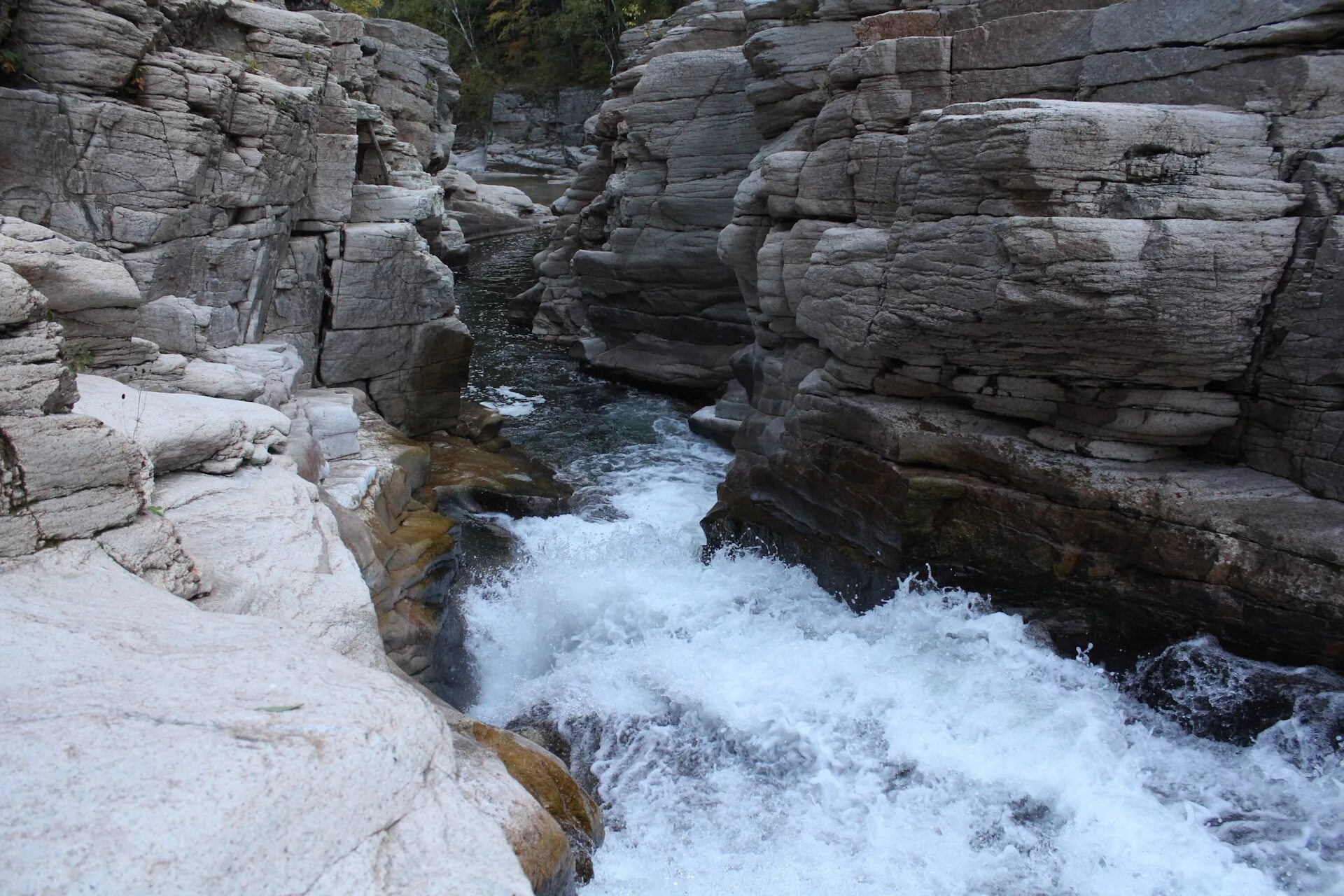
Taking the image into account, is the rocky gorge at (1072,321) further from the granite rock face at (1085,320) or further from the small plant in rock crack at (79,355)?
the small plant in rock crack at (79,355)

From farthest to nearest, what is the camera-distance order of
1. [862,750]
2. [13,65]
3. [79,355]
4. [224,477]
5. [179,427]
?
[13,65] → [862,750] → [79,355] → [224,477] → [179,427]

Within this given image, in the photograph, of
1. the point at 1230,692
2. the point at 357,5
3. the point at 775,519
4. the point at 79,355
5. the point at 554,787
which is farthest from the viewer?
the point at 357,5

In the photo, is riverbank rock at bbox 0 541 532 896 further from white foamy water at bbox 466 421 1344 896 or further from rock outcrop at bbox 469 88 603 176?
rock outcrop at bbox 469 88 603 176

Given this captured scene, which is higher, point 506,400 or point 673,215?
point 673,215

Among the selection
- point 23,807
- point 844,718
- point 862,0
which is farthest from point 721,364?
point 23,807

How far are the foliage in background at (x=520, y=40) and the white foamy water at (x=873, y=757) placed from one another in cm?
3982

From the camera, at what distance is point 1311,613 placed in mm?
8117

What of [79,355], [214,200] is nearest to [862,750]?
[79,355]

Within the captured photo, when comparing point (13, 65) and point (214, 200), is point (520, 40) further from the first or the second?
point (13, 65)

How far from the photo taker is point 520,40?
50938 millimetres

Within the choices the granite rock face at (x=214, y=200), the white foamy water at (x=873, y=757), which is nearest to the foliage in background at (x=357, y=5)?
the granite rock face at (x=214, y=200)

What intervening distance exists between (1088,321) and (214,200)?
10313mm

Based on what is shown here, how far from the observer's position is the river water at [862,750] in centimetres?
745

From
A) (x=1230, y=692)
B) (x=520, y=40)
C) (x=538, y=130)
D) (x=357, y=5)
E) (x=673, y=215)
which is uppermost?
(x=357, y=5)
